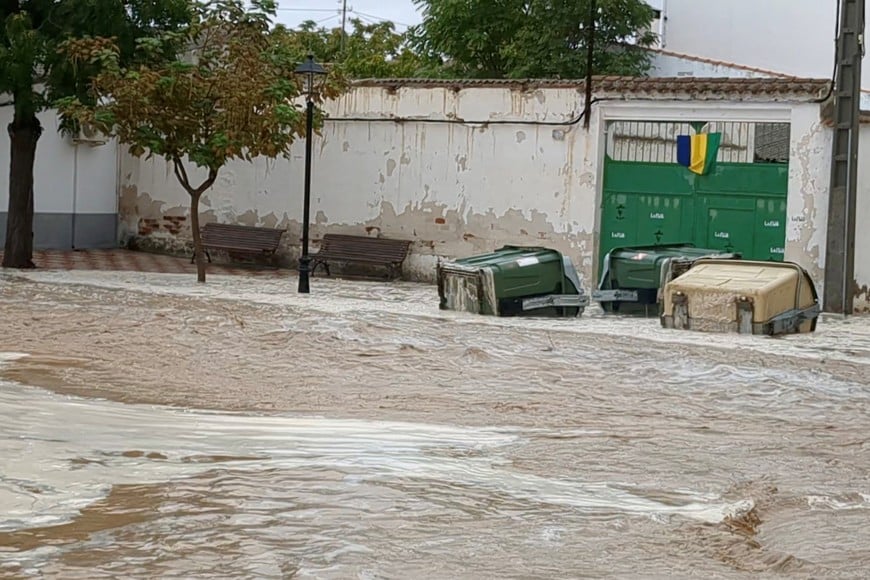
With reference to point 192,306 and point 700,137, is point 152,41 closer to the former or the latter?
point 192,306

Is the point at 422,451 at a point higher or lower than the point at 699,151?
lower

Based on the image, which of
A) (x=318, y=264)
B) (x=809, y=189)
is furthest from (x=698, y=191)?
(x=318, y=264)

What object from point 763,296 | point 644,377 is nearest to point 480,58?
point 763,296

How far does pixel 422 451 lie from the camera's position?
8.30 meters

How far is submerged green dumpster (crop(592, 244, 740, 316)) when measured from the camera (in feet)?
52.0

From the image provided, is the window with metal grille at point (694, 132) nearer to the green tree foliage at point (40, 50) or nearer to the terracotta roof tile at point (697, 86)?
the terracotta roof tile at point (697, 86)

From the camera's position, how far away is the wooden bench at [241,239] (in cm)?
2223

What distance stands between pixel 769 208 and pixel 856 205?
3.76ft

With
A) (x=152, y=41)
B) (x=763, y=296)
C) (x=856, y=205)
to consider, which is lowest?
(x=763, y=296)

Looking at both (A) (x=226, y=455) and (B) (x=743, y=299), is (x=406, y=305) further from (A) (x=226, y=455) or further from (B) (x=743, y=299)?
(A) (x=226, y=455)

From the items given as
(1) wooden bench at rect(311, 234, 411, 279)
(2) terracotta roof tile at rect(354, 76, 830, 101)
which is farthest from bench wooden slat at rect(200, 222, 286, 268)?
(2) terracotta roof tile at rect(354, 76, 830, 101)

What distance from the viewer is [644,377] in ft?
39.0

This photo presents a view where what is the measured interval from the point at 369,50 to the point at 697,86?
88.5ft

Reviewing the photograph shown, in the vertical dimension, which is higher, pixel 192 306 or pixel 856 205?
pixel 856 205
